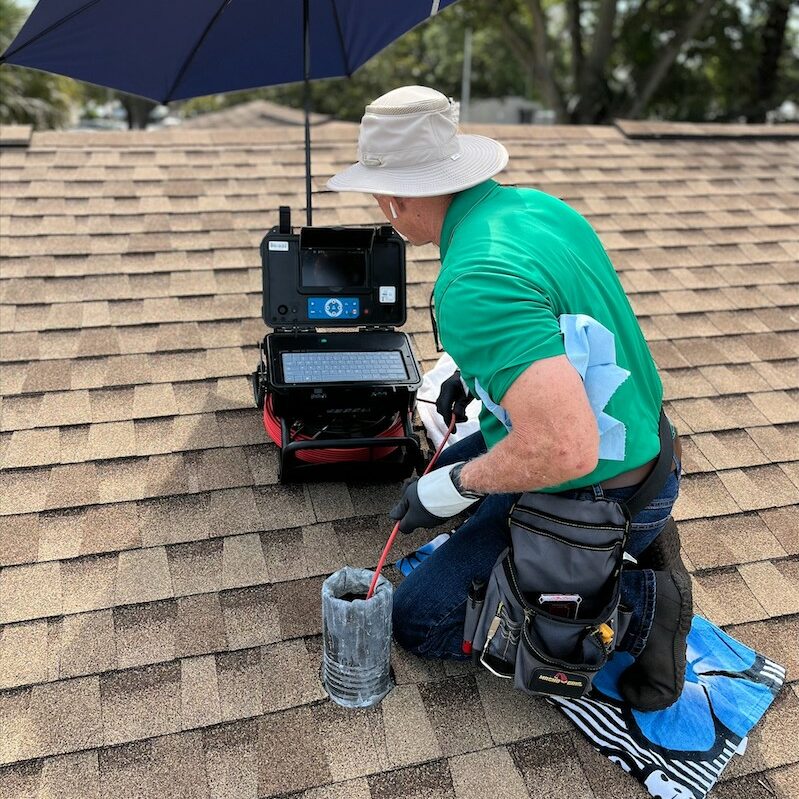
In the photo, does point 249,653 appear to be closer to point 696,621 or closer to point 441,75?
point 696,621

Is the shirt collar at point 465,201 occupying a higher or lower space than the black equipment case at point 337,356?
higher

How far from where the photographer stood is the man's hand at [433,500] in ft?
6.43

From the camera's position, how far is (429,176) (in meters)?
1.98

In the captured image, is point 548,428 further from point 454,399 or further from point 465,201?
point 454,399

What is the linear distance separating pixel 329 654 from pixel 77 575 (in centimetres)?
81

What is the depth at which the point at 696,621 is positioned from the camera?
2.29 metres

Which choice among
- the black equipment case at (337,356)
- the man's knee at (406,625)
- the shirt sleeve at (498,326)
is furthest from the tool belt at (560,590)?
the black equipment case at (337,356)

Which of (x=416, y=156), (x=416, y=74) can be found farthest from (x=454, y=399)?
(x=416, y=74)

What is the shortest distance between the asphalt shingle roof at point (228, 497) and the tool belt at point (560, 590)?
19cm

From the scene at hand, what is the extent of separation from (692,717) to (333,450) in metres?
1.32

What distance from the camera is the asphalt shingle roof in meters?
1.83

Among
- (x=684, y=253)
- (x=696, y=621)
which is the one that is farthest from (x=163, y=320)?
(x=684, y=253)

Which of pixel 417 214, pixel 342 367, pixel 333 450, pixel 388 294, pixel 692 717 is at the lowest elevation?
pixel 692 717

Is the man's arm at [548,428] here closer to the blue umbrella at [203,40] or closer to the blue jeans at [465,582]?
the blue jeans at [465,582]
